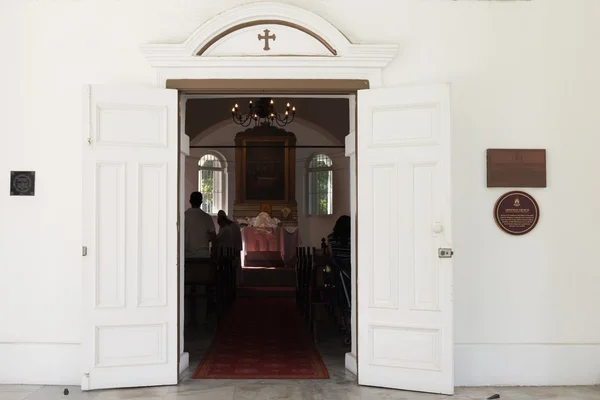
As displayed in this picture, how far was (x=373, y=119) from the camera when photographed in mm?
5082

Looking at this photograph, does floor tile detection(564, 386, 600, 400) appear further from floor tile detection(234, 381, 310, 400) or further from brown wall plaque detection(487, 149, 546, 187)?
floor tile detection(234, 381, 310, 400)

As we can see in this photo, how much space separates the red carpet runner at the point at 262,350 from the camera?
544 centimetres

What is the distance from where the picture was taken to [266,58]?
17.2 feet

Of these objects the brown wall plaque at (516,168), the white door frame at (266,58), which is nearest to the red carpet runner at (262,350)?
the brown wall plaque at (516,168)

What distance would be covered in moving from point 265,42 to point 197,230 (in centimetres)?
331

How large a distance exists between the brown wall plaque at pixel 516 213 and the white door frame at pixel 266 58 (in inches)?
61.2

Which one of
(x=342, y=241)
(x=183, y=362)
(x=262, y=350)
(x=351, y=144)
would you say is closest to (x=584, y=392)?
(x=342, y=241)

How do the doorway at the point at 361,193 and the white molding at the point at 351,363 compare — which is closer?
the doorway at the point at 361,193

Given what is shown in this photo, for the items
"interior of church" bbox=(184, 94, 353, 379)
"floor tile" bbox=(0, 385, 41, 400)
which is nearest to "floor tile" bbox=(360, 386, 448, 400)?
"interior of church" bbox=(184, 94, 353, 379)

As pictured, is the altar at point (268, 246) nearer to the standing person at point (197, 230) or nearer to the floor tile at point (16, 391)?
the standing person at point (197, 230)

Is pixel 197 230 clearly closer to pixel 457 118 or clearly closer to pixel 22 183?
pixel 22 183

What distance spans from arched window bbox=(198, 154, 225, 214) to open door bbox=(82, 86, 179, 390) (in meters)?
11.5

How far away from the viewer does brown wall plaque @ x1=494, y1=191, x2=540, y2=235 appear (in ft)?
17.2

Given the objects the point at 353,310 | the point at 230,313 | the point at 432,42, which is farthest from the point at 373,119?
the point at 230,313
